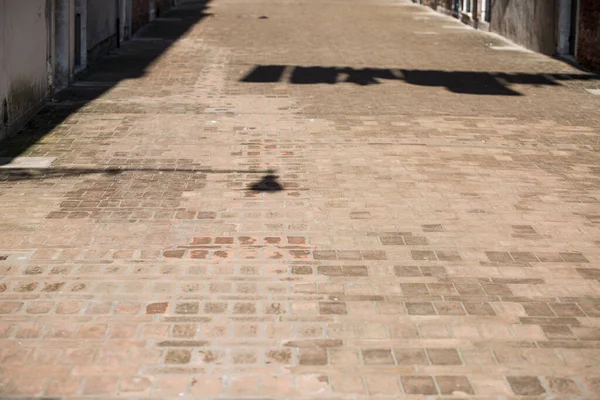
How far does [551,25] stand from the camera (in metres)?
18.5

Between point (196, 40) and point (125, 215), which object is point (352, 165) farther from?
point (196, 40)

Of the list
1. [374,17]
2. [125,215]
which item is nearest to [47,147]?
[125,215]

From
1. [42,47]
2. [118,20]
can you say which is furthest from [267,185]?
[118,20]

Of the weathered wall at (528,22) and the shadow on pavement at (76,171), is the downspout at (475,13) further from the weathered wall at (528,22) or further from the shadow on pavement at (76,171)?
the shadow on pavement at (76,171)

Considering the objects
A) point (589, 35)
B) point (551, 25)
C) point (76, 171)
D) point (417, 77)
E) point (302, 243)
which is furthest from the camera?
point (551, 25)

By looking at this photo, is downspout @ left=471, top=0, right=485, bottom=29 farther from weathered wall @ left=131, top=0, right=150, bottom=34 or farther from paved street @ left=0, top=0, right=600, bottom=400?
paved street @ left=0, top=0, right=600, bottom=400

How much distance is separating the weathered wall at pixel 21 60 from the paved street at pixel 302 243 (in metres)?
0.32

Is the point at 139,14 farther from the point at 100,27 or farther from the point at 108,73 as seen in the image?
the point at 108,73

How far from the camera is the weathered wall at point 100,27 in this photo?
1636 cm

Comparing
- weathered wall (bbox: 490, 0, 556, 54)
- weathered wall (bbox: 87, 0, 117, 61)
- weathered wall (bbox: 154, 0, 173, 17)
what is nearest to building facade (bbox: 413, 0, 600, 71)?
weathered wall (bbox: 490, 0, 556, 54)

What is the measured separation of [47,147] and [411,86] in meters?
6.43

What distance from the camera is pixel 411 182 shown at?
29.0ft

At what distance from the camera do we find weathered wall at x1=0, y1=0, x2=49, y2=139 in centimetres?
1034

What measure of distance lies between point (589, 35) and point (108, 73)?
8.35 metres
